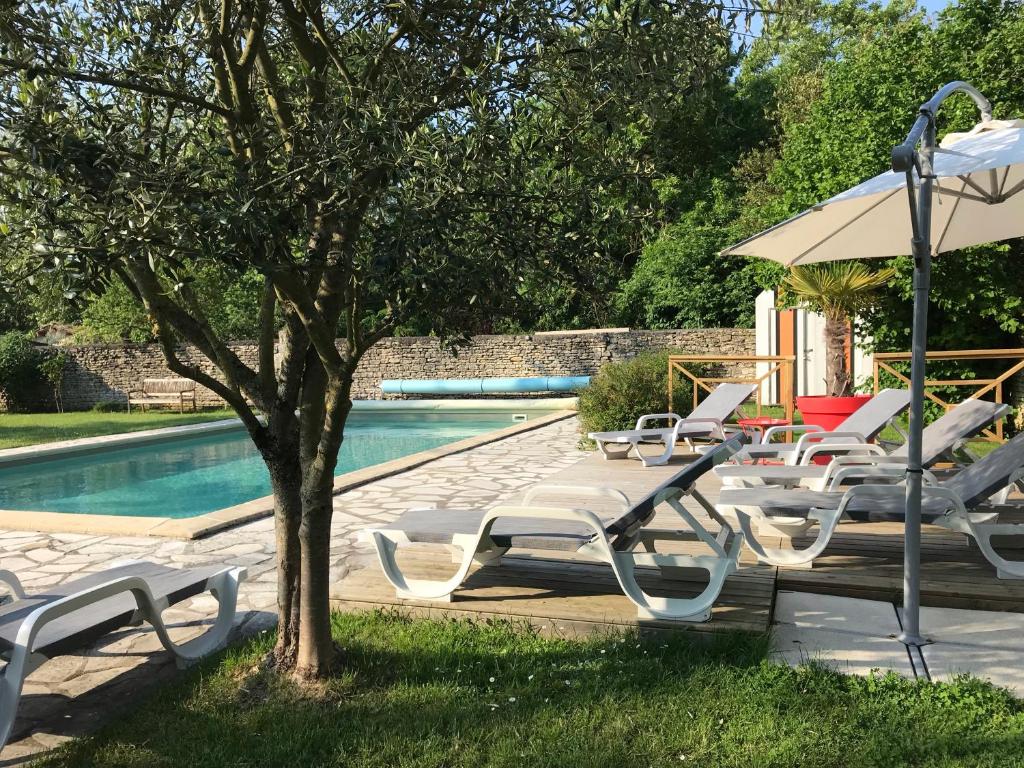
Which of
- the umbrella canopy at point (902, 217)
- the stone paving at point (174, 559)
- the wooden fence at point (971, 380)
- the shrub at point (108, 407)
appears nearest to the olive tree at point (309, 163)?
the stone paving at point (174, 559)

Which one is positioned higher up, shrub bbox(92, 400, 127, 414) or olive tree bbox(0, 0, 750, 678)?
olive tree bbox(0, 0, 750, 678)

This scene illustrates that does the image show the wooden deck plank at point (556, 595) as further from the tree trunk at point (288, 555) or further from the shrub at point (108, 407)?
the shrub at point (108, 407)

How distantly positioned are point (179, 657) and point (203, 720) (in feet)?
2.02

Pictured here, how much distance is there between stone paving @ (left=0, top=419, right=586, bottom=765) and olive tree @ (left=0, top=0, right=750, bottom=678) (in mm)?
751

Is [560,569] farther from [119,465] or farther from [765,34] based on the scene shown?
[119,465]

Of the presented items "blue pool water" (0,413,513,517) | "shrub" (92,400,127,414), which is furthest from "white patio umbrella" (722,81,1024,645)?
"shrub" (92,400,127,414)

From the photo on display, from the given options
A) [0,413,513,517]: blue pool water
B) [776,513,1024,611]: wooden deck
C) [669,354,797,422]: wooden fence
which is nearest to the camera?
[776,513,1024,611]: wooden deck

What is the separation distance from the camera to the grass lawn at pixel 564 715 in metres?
2.47

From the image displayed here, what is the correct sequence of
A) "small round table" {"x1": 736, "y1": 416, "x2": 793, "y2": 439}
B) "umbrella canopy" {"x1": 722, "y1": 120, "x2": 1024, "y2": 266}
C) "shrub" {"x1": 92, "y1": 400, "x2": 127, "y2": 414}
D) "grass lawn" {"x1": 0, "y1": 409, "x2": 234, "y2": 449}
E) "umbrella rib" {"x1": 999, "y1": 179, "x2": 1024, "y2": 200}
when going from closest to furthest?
"umbrella canopy" {"x1": 722, "y1": 120, "x2": 1024, "y2": 266}
"umbrella rib" {"x1": 999, "y1": 179, "x2": 1024, "y2": 200}
"small round table" {"x1": 736, "y1": 416, "x2": 793, "y2": 439}
"grass lawn" {"x1": 0, "y1": 409, "x2": 234, "y2": 449}
"shrub" {"x1": 92, "y1": 400, "x2": 127, "y2": 414}

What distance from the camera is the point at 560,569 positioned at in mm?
4102

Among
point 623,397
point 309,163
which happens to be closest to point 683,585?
point 309,163

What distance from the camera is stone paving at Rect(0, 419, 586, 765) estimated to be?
9.89 ft

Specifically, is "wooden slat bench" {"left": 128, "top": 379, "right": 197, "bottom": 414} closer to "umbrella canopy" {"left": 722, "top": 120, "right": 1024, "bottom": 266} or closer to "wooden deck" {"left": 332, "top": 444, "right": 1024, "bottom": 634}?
"wooden deck" {"left": 332, "top": 444, "right": 1024, "bottom": 634}

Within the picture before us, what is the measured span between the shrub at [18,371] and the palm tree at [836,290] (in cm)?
1900
